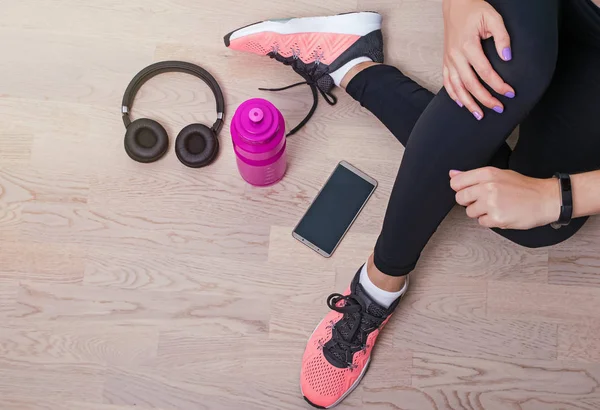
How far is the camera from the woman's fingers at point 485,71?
26.6 inches

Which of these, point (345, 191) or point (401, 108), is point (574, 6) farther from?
point (345, 191)

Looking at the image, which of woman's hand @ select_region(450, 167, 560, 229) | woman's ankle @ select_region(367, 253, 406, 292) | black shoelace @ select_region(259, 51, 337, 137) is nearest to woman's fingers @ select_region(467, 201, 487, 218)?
woman's hand @ select_region(450, 167, 560, 229)

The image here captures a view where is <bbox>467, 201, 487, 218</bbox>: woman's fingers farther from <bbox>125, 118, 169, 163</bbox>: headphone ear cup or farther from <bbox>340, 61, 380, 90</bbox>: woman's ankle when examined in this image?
<bbox>125, 118, 169, 163</bbox>: headphone ear cup

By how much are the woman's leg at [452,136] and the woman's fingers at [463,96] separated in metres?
0.01

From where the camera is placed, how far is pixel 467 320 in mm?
1049

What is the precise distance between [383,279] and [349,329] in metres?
0.13

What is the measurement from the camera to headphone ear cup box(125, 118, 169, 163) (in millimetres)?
1064

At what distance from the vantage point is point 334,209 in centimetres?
107

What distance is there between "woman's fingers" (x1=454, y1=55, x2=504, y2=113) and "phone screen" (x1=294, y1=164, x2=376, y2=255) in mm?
403

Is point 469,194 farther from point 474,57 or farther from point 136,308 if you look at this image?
point 136,308

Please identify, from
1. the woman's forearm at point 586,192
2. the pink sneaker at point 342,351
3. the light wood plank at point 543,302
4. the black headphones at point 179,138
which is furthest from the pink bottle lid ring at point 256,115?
the light wood plank at point 543,302

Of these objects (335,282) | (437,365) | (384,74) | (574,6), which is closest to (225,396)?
(335,282)

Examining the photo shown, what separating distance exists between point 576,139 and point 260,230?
568 millimetres

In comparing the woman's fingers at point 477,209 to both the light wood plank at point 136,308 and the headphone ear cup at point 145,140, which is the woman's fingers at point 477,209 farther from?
the headphone ear cup at point 145,140
